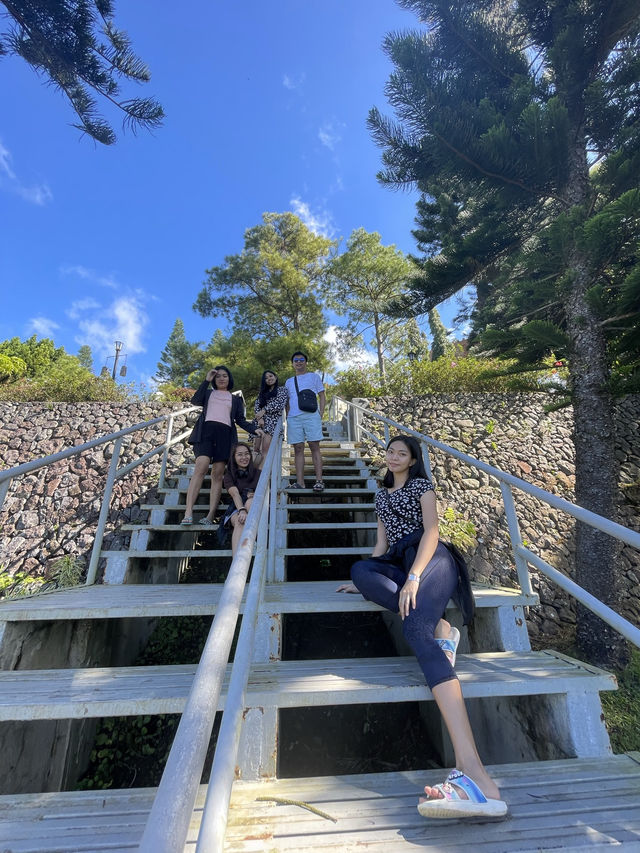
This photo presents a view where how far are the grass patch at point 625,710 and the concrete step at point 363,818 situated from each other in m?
2.09

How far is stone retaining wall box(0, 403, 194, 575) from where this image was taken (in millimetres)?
5430

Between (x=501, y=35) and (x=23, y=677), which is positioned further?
(x=501, y=35)

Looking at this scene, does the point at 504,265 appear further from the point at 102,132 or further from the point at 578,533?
the point at 102,132

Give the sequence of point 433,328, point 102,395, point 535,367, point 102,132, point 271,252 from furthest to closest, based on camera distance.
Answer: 1. point 433,328
2. point 271,252
3. point 102,395
4. point 102,132
5. point 535,367

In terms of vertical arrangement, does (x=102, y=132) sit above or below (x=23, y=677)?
above

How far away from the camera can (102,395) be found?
7465 mm

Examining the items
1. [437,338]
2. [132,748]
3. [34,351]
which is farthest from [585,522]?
[34,351]

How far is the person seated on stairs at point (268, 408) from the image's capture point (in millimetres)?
4617

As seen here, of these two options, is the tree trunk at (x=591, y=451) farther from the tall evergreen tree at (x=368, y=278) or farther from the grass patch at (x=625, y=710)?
the tall evergreen tree at (x=368, y=278)

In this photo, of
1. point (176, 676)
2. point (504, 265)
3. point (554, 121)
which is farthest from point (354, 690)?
point (554, 121)

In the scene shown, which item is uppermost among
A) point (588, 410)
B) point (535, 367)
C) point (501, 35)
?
point (501, 35)

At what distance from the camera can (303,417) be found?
4.07 m

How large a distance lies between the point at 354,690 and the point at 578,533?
3643 mm

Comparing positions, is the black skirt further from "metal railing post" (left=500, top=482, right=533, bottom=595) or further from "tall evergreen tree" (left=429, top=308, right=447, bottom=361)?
"tall evergreen tree" (left=429, top=308, right=447, bottom=361)
